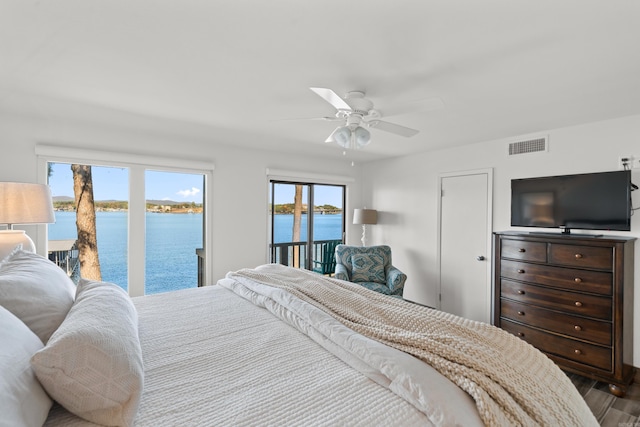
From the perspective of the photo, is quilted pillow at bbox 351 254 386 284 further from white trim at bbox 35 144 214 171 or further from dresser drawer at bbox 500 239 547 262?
white trim at bbox 35 144 214 171

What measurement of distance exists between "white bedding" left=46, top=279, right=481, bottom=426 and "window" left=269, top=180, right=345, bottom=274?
2.93 m

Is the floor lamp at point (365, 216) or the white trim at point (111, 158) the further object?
the floor lamp at point (365, 216)

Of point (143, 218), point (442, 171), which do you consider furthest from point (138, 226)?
point (442, 171)

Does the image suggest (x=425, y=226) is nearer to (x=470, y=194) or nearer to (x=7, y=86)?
(x=470, y=194)

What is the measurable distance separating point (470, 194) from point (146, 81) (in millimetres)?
3606

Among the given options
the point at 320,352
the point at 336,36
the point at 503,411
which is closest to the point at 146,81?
the point at 336,36

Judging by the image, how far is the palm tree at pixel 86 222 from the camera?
325 centimetres

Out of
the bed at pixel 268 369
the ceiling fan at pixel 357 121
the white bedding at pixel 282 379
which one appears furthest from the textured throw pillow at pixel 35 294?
the ceiling fan at pixel 357 121

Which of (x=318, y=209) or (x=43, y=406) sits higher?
(x=318, y=209)

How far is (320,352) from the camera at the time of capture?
1.41m

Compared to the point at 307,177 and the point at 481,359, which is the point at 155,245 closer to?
the point at 307,177

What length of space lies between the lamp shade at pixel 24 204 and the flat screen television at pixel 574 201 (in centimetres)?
413

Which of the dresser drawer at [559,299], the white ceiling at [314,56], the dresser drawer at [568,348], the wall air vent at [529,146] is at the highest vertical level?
the white ceiling at [314,56]

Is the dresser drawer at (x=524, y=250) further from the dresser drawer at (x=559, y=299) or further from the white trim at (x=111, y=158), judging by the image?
the white trim at (x=111, y=158)
